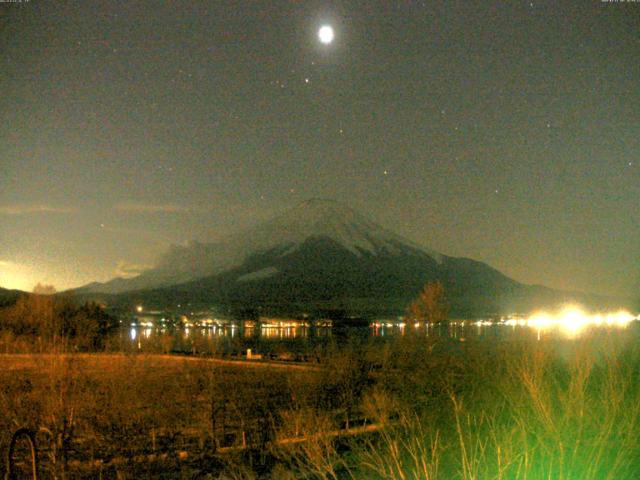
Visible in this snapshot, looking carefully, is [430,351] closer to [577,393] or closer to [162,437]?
[162,437]

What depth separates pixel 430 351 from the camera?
69.9 feet

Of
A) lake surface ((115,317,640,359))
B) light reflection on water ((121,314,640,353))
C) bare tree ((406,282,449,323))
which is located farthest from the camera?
bare tree ((406,282,449,323))

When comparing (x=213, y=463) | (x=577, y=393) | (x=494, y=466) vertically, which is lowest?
(x=213, y=463)

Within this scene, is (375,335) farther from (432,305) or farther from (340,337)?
(432,305)

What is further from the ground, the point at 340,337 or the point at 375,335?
the point at 375,335

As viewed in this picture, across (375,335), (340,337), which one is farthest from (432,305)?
(340,337)

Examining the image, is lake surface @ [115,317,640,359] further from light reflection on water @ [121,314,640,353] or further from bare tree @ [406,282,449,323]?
bare tree @ [406,282,449,323]

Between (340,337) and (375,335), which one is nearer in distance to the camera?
(375,335)

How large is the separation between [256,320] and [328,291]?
47.3 metres

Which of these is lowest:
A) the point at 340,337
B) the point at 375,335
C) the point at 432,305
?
the point at 340,337

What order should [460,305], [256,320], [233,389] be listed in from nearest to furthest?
1. [233,389]
2. [256,320]
3. [460,305]

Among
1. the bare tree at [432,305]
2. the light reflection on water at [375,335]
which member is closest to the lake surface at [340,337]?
the light reflection on water at [375,335]

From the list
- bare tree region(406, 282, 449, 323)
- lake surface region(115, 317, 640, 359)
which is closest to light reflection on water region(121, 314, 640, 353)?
lake surface region(115, 317, 640, 359)

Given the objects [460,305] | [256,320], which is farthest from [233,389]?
[460,305]
